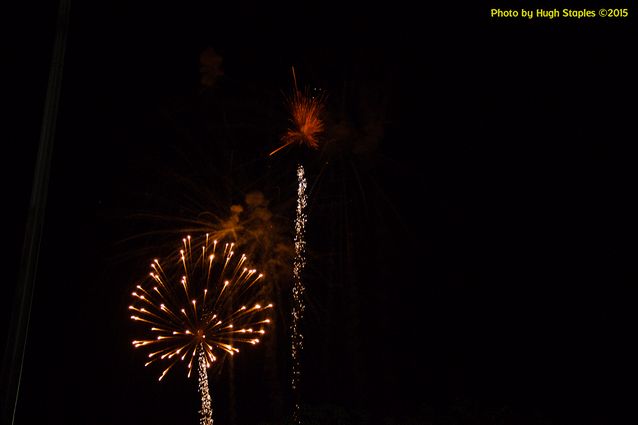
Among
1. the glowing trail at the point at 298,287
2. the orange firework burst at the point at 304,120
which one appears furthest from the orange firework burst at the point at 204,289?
the orange firework burst at the point at 304,120

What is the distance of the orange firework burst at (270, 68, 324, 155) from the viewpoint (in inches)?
352

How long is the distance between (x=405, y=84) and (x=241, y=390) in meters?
6.40

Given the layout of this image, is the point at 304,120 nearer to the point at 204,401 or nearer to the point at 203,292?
the point at 203,292

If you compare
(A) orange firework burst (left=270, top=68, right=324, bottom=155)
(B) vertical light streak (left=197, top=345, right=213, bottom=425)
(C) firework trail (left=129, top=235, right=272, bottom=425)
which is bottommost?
(B) vertical light streak (left=197, top=345, right=213, bottom=425)

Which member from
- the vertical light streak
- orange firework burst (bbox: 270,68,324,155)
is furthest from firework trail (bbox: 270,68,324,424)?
the vertical light streak

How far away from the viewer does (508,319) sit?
1029 centimetres

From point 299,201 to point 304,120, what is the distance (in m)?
1.89

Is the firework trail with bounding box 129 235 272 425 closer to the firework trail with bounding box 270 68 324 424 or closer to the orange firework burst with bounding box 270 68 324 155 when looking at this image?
the firework trail with bounding box 270 68 324 424

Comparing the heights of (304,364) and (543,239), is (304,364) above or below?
below

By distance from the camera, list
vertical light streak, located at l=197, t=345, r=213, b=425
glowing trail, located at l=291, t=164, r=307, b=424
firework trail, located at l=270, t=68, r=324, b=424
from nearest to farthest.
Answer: firework trail, located at l=270, t=68, r=324, b=424 → vertical light streak, located at l=197, t=345, r=213, b=425 → glowing trail, located at l=291, t=164, r=307, b=424

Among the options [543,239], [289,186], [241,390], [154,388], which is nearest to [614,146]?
[543,239]

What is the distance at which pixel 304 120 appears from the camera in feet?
29.3

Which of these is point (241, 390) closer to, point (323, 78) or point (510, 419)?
point (510, 419)

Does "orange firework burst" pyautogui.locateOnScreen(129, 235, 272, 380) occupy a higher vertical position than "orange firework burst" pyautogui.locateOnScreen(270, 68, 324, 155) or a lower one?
lower
